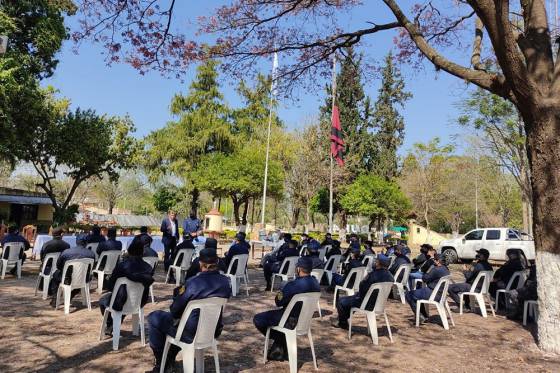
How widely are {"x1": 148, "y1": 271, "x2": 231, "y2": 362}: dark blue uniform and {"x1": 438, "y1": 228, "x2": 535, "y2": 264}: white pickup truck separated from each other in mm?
16264

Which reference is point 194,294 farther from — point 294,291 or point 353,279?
point 353,279

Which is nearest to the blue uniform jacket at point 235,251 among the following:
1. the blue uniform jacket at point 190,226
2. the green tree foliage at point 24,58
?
the blue uniform jacket at point 190,226

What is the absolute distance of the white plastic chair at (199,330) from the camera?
3.83 metres

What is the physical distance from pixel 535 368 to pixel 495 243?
50.8 feet

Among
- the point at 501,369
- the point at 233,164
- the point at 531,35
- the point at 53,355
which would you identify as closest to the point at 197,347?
the point at 53,355

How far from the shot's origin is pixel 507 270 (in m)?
8.75

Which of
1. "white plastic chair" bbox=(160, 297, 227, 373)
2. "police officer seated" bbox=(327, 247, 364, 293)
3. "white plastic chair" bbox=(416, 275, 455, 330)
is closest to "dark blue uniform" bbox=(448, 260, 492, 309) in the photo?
"white plastic chair" bbox=(416, 275, 455, 330)

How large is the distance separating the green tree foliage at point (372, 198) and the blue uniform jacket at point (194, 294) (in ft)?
98.1

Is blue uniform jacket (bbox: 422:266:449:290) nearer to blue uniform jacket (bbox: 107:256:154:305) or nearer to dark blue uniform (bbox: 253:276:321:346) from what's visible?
dark blue uniform (bbox: 253:276:321:346)

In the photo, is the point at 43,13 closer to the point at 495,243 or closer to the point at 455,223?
the point at 495,243

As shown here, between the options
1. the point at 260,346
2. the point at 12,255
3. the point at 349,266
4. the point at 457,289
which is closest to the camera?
the point at 260,346

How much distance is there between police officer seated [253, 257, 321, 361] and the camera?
4703 mm

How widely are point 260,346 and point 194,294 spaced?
1863 mm

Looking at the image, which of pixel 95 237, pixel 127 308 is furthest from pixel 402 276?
pixel 95 237
